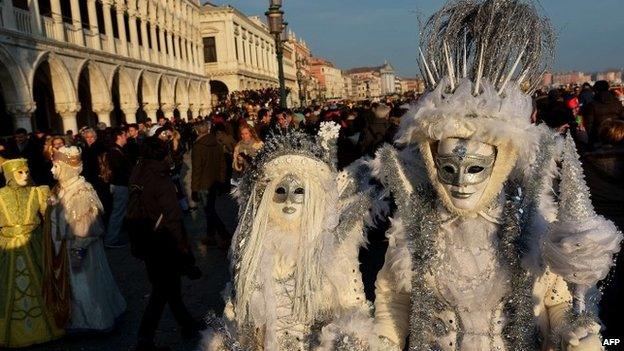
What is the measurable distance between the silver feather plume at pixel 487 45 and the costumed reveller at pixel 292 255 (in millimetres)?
884

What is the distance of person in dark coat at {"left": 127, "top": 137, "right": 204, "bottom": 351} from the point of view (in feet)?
14.2

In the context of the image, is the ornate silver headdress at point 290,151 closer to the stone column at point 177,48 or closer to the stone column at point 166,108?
the stone column at point 166,108

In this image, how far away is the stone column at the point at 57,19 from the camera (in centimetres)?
1844

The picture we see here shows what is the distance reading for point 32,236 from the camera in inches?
196

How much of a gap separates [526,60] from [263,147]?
1.48 metres

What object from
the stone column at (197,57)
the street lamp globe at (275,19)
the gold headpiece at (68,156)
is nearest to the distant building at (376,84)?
the stone column at (197,57)

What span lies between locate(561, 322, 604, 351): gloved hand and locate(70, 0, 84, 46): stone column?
869 inches

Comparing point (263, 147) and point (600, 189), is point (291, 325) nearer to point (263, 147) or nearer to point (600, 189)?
point (263, 147)

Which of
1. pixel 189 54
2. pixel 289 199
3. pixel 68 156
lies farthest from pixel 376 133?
pixel 189 54

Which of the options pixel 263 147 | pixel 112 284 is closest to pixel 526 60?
pixel 263 147

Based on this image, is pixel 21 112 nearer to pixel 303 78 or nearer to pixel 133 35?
pixel 133 35

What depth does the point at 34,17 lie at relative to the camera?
54.2 ft

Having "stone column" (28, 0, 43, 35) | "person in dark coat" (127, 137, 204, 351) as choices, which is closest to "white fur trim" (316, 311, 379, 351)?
"person in dark coat" (127, 137, 204, 351)

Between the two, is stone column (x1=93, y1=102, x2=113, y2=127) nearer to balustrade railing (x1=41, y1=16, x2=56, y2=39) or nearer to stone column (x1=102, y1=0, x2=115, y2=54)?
stone column (x1=102, y1=0, x2=115, y2=54)
